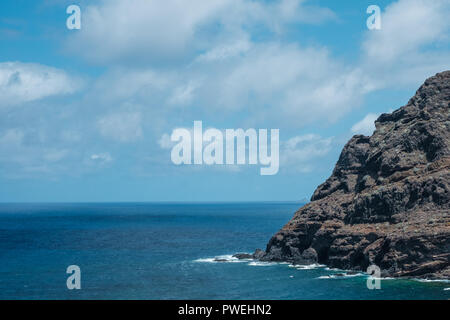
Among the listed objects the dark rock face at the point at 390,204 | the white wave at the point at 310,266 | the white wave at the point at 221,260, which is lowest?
the white wave at the point at 221,260

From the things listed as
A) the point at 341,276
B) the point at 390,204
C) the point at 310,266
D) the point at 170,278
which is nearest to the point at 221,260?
the point at 310,266

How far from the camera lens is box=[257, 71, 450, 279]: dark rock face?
81.5 m

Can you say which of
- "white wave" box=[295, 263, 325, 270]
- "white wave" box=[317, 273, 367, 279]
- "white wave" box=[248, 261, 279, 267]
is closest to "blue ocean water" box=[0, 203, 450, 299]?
"white wave" box=[248, 261, 279, 267]

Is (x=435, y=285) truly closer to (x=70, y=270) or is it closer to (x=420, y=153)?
(x=420, y=153)

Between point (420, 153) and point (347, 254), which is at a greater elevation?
point (420, 153)

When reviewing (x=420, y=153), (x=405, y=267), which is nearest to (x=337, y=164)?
(x=420, y=153)

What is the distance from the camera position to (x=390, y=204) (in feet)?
300

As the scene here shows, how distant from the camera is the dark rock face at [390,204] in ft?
267

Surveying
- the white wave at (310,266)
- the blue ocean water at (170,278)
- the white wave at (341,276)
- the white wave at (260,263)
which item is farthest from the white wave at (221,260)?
Result: the white wave at (341,276)

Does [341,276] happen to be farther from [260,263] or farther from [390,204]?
[260,263]

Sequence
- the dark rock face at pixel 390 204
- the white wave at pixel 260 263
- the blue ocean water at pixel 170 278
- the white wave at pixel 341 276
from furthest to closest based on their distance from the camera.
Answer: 1. the white wave at pixel 260 263
2. the white wave at pixel 341 276
3. the dark rock face at pixel 390 204
4. the blue ocean water at pixel 170 278

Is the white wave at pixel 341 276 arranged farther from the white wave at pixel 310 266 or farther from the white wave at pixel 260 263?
the white wave at pixel 260 263

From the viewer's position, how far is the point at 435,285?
243 ft
